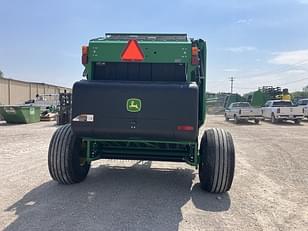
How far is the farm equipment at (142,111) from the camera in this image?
5.16 m

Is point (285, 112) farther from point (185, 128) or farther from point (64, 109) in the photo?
point (185, 128)

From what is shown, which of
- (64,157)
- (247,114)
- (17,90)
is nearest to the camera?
(64,157)

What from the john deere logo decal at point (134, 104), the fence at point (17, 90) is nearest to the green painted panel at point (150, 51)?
the john deere logo decal at point (134, 104)

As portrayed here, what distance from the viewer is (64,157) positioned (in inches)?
237

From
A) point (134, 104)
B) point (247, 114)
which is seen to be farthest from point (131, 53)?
point (247, 114)

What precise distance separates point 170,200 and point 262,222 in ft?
4.74

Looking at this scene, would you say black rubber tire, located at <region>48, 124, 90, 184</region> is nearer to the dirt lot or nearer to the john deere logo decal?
the dirt lot

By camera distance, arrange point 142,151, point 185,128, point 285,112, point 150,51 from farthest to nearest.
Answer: point 285,112
point 142,151
point 150,51
point 185,128

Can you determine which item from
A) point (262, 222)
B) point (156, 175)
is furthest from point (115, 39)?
point (262, 222)

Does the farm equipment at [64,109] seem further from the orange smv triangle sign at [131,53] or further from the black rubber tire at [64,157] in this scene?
the orange smv triangle sign at [131,53]

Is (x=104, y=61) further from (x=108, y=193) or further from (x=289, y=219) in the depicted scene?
(x=289, y=219)

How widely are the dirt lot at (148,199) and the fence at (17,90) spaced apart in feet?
168

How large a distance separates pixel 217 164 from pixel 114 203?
5.75 feet

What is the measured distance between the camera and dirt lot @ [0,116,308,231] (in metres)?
4.43
